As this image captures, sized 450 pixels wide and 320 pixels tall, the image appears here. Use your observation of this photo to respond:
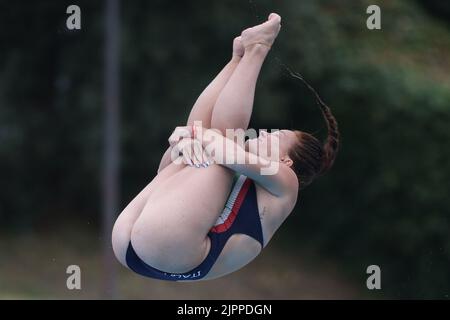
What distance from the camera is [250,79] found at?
3229 mm

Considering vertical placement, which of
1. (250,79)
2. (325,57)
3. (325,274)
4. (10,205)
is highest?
(325,57)

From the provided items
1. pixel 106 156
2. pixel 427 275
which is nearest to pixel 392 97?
pixel 427 275

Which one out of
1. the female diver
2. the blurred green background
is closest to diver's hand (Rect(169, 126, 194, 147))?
the female diver

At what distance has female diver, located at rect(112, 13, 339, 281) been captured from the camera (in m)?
3.19

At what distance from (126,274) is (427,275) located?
3089 millimetres

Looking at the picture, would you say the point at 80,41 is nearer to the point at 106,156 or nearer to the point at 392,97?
the point at 106,156

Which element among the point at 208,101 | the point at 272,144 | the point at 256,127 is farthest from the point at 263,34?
the point at 256,127

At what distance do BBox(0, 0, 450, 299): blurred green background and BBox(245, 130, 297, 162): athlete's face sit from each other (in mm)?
5369

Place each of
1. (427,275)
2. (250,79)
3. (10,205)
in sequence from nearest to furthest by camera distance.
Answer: (250,79) → (427,275) → (10,205)

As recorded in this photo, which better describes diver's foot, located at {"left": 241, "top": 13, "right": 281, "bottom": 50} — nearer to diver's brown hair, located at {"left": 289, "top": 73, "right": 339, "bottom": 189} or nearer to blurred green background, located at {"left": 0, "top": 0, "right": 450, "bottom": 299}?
diver's brown hair, located at {"left": 289, "top": 73, "right": 339, "bottom": 189}

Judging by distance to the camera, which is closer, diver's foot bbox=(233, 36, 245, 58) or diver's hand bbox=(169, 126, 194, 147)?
diver's hand bbox=(169, 126, 194, 147)

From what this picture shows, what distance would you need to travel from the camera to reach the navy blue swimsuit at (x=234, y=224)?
131 inches

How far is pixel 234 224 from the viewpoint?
336 cm

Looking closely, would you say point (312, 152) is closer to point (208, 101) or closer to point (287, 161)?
point (287, 161)
